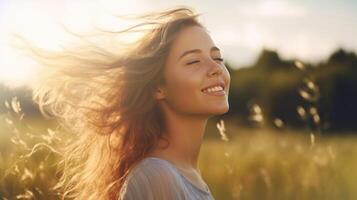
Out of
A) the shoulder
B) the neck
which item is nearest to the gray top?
the shoulder

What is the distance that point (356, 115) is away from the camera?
21.5 metres

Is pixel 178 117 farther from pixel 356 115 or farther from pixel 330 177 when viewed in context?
pixel 356 115

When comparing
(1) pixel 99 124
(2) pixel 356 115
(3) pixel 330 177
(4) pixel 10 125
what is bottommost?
(2) pixel 356 115

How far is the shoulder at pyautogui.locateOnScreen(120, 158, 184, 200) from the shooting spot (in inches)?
139

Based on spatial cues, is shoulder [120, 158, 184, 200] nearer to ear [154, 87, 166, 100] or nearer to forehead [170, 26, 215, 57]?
ear [154, 87, 166, 100]

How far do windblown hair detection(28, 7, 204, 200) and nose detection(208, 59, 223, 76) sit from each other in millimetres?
202

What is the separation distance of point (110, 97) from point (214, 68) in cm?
51

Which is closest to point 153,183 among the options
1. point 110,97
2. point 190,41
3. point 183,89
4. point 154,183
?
point 154,183

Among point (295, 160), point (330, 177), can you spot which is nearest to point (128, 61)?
point (330, 177)

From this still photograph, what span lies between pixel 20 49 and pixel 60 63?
0.27 m

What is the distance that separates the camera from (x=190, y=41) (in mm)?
3875

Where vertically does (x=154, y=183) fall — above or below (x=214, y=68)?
below

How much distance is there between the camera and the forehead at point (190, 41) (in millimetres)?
3854

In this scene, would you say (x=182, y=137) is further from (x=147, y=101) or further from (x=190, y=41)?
(x=190, y=41)
